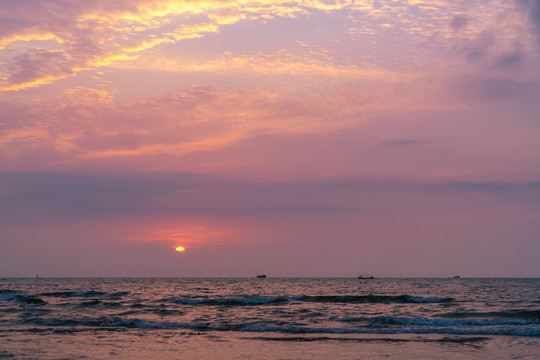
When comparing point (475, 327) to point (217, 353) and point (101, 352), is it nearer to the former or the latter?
point (217, 353)

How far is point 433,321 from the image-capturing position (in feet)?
125

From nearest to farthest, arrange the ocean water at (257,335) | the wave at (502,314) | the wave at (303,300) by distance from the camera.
→ the ocean water at (257,335)
the wave at (502,314)
the wave at (303,300)

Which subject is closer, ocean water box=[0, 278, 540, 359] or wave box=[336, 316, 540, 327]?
ocean water box=[0, 278, 540, 359]

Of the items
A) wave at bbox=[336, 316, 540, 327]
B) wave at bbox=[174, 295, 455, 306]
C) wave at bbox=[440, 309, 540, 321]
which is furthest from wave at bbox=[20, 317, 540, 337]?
wave at bbox=[174, 295, 455, 306]

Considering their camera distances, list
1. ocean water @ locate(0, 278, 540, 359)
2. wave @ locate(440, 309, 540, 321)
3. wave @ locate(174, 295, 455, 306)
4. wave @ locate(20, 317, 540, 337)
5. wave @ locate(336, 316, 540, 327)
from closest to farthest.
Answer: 1. ocean water @ locate(0, 278, 540, 359)
2. wave @ locate(20, 317, 540, 337)
3. wave @ locate(336, 316, 540, 327)
4. wave @ locate(440, 309, 540, 321)
5. wave @ locate(174, 295, 455, 306)

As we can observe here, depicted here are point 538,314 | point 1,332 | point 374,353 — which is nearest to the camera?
point 374,353

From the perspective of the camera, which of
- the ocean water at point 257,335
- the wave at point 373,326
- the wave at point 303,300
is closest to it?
the ocean water at point 257,335

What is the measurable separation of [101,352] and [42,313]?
2414 centimetres

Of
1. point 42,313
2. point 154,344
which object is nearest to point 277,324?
point 154,344

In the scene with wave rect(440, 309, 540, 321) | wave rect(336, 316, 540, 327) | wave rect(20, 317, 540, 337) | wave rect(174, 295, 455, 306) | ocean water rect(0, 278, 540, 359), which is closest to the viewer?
ocean water rect(0, 278, 540, 359)

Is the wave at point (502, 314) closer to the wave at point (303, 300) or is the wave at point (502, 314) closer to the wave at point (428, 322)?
the wave at point (428, 322)

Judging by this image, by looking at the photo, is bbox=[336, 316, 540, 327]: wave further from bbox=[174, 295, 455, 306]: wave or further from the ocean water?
bbox=[174, 295, 455, 306]: wave

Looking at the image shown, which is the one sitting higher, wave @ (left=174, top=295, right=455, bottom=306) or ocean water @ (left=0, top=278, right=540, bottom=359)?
ocean water @ (left=0, top=278, right=540, bottom=359)

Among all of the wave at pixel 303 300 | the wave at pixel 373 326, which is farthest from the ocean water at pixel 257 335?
the wave at pixel 303 300
